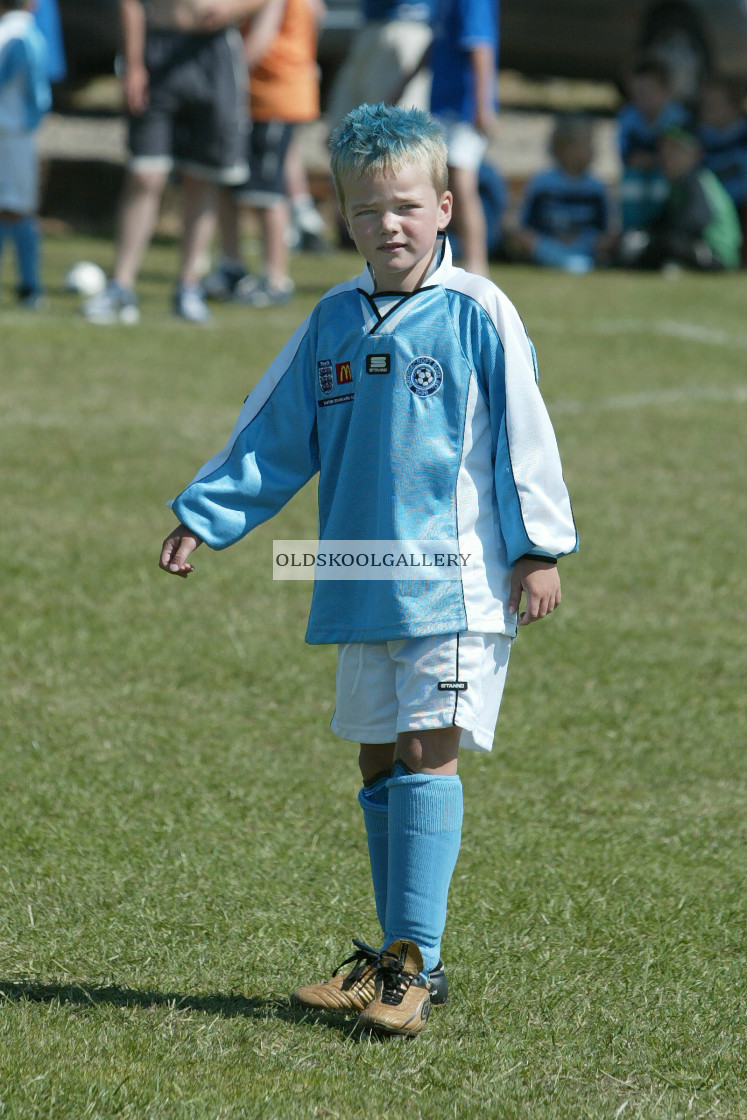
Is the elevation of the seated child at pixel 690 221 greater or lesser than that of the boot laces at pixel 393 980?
lesser

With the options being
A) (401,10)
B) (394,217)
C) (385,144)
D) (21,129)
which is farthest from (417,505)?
(401,10)

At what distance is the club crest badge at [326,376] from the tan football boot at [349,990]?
36.3 inches

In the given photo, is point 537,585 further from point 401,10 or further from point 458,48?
point 401,10

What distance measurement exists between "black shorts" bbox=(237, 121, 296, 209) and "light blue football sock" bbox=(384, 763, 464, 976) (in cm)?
720

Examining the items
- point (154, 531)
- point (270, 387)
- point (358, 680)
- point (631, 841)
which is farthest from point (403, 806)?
point (154, 531)

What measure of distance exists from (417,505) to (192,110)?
6.49 metres

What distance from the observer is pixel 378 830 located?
8.96 feet

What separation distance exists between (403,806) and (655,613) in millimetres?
2404

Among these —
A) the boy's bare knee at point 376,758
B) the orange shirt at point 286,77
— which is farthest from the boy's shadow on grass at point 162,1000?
the orange shirt at point 286,77

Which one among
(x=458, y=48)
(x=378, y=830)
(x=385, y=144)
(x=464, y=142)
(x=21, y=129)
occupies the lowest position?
(x=378, y=830)

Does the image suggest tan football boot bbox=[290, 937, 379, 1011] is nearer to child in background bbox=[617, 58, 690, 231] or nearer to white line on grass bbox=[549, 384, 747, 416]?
white line on grass bbox=[549, 384, 747, 416]

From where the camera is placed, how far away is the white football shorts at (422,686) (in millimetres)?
2514

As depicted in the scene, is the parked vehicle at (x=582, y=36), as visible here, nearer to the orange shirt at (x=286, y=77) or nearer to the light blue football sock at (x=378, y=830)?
the orange shirt at (x=286, y=77)

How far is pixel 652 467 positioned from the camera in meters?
6.35
